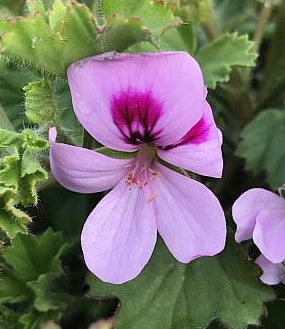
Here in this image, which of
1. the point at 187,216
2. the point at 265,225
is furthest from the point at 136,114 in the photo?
the point at 265,225

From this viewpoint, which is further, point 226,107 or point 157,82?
point 226,107

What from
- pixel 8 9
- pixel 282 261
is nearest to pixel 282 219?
pixel 282 261

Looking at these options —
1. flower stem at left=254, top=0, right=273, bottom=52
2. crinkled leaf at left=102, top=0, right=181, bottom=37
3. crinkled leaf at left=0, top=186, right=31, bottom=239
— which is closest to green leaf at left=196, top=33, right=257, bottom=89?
flower stem at left=254, top=0, right=273, bottom=52

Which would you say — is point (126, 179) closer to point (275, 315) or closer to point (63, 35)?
point (63, 35)

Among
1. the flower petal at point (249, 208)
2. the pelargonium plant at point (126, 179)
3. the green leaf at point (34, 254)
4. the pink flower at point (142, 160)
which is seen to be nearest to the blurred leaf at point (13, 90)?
the pelargonium plant at point (126, 179)

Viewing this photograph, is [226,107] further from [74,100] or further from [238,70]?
[74,100]

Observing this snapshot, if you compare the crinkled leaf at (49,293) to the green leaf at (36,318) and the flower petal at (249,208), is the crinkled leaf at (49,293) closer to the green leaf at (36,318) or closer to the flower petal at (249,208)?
the green leaf at (36,318)
